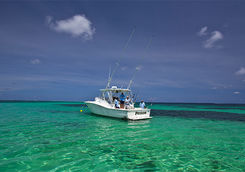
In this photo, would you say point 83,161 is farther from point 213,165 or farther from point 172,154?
point 213,165

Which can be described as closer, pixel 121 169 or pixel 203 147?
pixel 121 169

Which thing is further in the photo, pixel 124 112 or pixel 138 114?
pixel 138 114

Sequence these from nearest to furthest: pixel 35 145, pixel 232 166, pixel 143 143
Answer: pixel 232 166, pixel 35 145, pixel 143 143

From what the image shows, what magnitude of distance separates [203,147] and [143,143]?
2859mm

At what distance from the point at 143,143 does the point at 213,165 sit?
3.22 m

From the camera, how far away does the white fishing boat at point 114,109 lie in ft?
50.2

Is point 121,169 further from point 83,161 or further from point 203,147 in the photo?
point 203,147

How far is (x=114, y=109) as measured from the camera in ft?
51.3

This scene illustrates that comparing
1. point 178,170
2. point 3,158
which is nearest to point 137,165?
point 178,170

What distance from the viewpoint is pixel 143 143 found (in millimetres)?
8039

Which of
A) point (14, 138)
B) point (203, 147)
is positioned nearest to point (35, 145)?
point (14, 138)

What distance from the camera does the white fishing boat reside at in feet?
50.2

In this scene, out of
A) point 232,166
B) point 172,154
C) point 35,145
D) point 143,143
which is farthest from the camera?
point 143,143

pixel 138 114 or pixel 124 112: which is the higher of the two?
pixel 124 112
